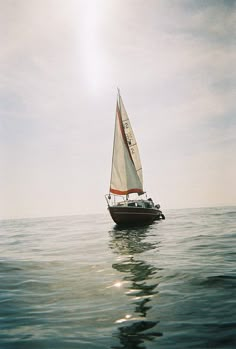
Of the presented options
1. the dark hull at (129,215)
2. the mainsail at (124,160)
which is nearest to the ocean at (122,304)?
the dark hull at (129,215)

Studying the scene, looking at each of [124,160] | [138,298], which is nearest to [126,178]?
[124,160]

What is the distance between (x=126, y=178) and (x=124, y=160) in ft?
9.47

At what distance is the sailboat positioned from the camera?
41.2 m

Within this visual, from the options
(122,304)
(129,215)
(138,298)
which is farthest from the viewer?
(129,215)

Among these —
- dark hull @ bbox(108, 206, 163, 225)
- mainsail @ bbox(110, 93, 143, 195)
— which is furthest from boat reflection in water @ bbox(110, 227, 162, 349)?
mainsail @ bbox(110, 93, 143, 195)

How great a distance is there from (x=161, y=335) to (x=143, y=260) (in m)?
9.25

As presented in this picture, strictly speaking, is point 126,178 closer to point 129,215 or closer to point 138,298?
point 129,215

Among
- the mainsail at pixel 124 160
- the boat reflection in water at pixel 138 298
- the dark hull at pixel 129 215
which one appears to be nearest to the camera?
the boat reflection in water at pixel 138 298

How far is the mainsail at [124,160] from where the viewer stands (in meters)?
44.8

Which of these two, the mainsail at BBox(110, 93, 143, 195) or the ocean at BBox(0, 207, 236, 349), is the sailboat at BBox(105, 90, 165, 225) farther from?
the ocean at BBox(0, 207, 236, 349)

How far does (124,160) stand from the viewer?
149 ft

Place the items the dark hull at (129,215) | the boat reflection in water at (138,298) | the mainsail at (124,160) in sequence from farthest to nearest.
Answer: the mainsail at (124,160) < the dark hull at (129,215) < the boat reflection in water at (138,298)

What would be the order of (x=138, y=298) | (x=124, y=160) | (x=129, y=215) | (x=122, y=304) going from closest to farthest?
(x=122, y=304), (x=138, y=298), (x=129, y=215), (x=124, y=160)

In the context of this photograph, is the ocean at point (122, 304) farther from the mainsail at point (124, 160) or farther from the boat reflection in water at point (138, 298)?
the mainsail at point (124, 160)
